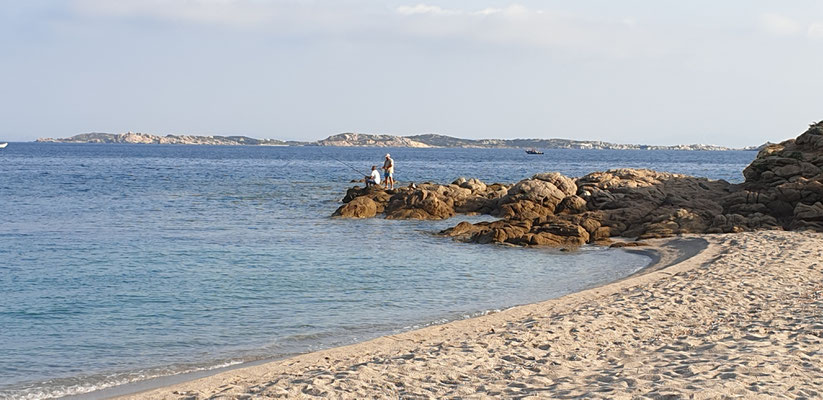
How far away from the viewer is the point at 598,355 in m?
8.19

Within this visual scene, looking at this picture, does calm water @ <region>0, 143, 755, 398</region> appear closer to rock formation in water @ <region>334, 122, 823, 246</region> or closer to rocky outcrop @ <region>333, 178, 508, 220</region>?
rocky outcrop @ <region>333, 178, 508, 220</region>

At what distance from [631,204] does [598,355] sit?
15450 mm

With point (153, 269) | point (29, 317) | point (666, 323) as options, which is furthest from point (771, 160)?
point (29, 317)

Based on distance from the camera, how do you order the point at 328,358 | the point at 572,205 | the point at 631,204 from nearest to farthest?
the point at 328,358, the point at 631,204, the point at 572,205

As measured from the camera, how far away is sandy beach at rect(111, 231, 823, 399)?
6820mm

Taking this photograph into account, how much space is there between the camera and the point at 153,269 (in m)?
15.1

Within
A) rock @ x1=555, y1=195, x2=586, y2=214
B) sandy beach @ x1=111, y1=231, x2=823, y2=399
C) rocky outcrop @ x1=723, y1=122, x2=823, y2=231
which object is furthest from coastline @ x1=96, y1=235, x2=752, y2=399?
rock @ x1=555, y1=195, x2=586, y2=214

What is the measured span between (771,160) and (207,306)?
1854 cm

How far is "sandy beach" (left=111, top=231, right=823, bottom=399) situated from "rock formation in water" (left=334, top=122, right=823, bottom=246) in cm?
791

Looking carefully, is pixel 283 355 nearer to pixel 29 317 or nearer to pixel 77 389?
pixel 77 389

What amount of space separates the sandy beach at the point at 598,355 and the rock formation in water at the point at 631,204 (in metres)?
7.91

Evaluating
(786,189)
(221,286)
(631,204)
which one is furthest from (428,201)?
(221,286)

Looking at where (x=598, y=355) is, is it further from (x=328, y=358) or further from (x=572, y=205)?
(x=572, y=205)

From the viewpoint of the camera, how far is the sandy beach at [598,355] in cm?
682
